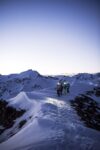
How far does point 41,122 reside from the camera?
13320 mm

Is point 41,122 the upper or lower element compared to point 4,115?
upper

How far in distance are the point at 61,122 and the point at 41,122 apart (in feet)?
5.22

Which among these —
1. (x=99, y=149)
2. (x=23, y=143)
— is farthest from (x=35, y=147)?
(x=99, y=149)

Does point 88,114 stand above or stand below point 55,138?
below

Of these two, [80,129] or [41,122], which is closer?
[80,129]

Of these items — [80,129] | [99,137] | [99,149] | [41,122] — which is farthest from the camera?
[41,122]

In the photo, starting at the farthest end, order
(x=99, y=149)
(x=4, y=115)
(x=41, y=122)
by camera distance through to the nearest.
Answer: (x=4, y=115) → (x=41, y=122) → (x=99, y=149)

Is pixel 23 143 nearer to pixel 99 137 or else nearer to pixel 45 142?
pixel 45 142

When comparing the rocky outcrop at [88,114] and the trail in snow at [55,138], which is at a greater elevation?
the trail in snow at [55,138]

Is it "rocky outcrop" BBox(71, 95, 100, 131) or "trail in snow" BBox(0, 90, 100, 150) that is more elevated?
"trail in snow" BBox(0, 90, 100, 150)

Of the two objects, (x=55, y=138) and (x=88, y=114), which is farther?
(x=88, y=114)

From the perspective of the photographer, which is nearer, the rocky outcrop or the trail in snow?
the trail in snow

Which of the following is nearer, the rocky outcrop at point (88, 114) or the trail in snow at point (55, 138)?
the trail in snow at point (55, 138)

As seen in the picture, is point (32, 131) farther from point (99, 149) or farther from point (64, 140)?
point (99, 149)
